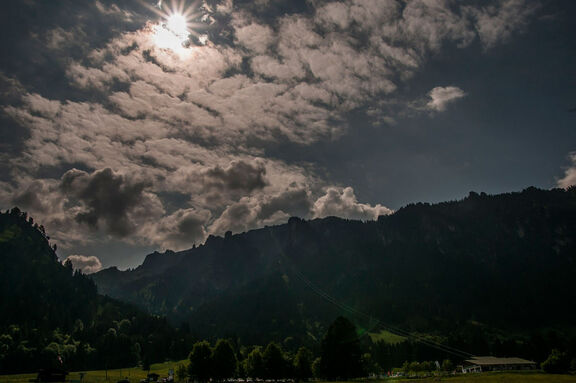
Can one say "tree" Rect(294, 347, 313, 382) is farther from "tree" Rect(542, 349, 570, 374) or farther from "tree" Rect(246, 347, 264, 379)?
"tree" Rect(542, 349, 570, 374)

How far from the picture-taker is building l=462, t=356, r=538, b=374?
15350 centimetres

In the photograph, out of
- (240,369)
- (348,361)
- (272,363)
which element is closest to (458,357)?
(240,369)

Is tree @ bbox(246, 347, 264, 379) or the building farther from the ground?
tree @ bbox(246, 347, 264, 379)

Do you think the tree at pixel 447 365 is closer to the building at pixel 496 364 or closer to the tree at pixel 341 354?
the building at pixel 496 364

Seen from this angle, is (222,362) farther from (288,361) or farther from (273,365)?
(288,361)

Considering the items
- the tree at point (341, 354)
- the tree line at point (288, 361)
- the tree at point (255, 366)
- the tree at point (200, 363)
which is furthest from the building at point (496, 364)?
the tree at point (200, 363)

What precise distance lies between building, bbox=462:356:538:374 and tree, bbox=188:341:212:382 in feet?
350

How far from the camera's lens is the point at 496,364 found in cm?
15500

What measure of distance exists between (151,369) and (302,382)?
11804 cm

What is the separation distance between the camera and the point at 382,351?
18088cm

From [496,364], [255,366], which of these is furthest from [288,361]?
[496,364]

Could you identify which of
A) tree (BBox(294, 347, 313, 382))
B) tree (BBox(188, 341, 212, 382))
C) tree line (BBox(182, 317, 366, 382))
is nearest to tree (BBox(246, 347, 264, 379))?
tree line (BBox(182, 317, 366, 382))

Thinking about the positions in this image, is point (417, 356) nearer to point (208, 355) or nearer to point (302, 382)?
point (302, 382)

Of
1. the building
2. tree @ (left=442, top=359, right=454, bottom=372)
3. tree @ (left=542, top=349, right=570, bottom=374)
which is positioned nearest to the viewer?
tree @ (left=542, top=349, right=570, bottom=374)
